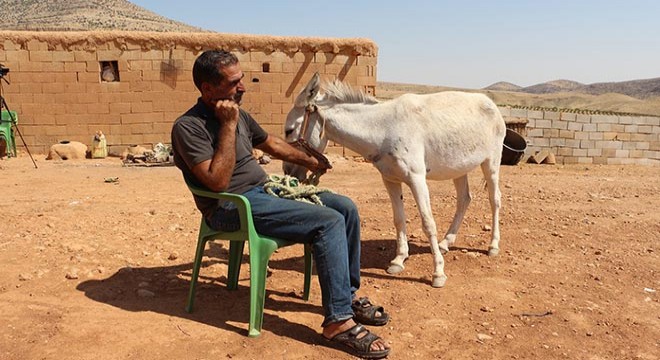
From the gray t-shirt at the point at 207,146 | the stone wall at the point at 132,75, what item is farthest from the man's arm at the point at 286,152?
the stone wall at the point at 132,75

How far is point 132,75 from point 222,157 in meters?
10.6

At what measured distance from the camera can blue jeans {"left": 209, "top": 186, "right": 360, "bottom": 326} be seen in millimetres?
3000

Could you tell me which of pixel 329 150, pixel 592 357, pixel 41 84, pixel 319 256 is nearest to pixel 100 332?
pixel 319 256

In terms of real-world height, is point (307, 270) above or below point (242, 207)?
below

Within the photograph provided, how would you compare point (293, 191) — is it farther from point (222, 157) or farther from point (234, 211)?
point (222, 157)

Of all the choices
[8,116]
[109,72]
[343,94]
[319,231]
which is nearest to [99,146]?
[109,72]

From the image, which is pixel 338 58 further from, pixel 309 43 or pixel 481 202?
pixel 481 202

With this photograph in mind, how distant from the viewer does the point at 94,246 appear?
4.77m

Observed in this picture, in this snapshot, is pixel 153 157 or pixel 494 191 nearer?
pixel 494 191

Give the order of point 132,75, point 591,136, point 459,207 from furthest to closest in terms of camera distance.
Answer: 1. point 591,136
2. point 132,75
3. point 459,207

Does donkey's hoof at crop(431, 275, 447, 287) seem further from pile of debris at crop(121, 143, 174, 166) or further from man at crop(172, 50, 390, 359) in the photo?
pile of debris at crop(121, 143, 174, 166)

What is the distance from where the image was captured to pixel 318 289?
3992 millimetres

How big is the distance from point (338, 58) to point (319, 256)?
405 inches

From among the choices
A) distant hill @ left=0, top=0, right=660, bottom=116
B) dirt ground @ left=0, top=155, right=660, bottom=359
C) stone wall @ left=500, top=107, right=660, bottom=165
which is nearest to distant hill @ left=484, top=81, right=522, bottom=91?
distant hill @ left=0, top=0, right=660, bottom=116
